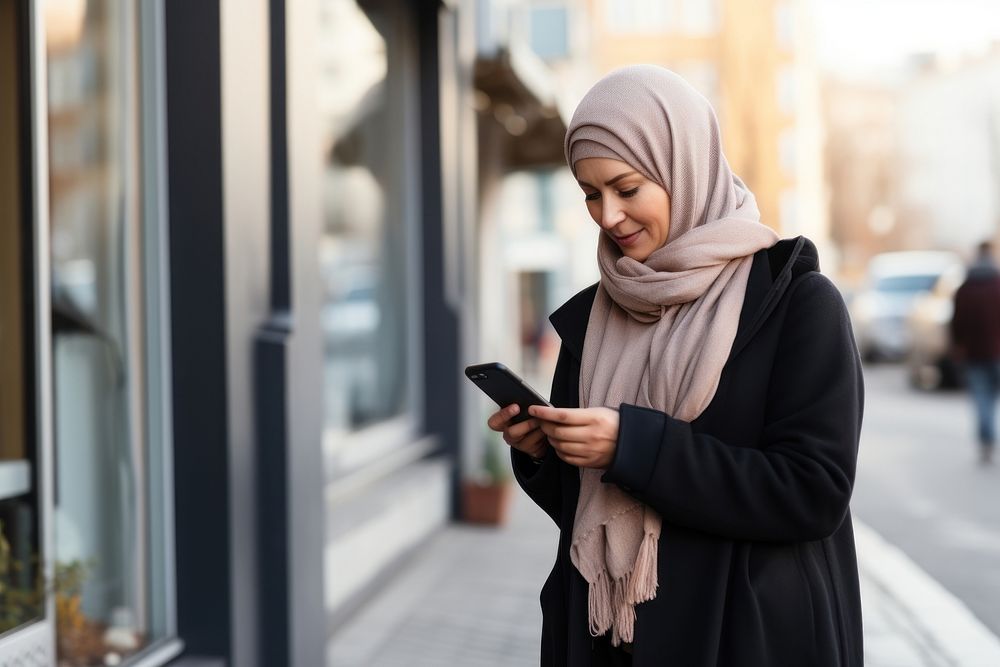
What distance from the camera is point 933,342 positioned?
15273mm

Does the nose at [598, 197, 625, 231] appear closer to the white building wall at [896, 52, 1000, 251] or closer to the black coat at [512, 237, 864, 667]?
the black coat at [512, 237, 864, 667]

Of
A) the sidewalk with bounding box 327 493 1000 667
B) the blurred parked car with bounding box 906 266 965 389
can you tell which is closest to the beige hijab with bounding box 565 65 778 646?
the sidewalk with bounding box 327 493 1000 667

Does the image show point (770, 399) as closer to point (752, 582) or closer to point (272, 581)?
point (752, 582)

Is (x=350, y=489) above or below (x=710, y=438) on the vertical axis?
below

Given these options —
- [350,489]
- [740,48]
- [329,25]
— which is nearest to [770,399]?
[350,489]

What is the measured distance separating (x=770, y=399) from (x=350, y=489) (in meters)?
4.51

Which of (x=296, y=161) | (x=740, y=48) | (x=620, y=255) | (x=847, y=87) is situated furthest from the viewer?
(x=847, y=87)

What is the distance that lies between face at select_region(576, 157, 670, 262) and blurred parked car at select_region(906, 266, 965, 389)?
14.2 metres

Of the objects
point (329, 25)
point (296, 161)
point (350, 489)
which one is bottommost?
point (350, 489)

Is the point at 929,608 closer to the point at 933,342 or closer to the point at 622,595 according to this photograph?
the point at 622,595

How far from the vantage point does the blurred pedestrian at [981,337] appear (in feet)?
32.4

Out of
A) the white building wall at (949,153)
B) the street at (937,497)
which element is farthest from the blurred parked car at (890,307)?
the white building wall at (949,153)

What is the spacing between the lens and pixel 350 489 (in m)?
5.98

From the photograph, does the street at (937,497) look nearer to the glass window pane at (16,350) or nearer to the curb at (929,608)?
the curb at (929,608)
